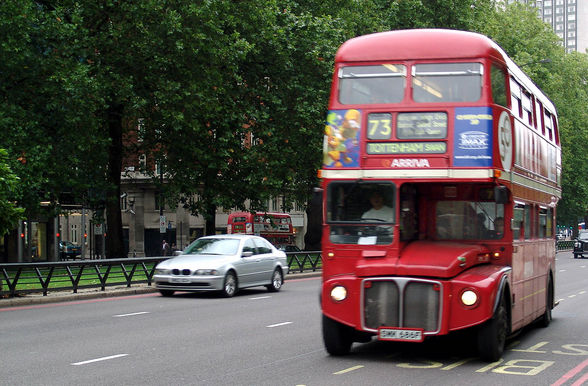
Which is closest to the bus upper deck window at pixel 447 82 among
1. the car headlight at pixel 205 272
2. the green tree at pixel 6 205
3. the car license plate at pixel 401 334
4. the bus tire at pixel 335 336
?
the car license plate at pixel 401 334

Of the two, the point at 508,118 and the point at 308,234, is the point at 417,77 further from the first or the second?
the point at 308,234

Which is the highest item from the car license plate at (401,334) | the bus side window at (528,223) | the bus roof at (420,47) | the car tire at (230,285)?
the bus roof at (420,47)

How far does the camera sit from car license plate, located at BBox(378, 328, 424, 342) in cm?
999

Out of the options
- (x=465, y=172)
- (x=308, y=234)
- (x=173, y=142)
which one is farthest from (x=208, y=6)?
(x=465, y=172)

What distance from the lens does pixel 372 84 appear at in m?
11.1

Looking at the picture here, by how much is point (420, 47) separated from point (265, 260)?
13.5 m

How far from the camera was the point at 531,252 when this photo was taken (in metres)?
13.2

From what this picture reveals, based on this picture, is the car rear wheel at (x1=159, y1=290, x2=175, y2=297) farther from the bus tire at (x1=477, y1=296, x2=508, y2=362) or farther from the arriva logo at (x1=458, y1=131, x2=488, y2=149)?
the arriva logo at (x1=458, y1=131, x2=488, y2=149)

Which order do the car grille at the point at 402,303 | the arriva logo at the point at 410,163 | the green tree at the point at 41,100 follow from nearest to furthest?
the car grille at the point at 402,303, the arriva logo at the point at 410,163, the green tree at the point at 41,100

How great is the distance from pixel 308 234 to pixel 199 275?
30.3m

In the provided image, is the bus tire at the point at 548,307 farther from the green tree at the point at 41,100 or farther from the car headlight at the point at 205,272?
the green tree at the point at 41,100

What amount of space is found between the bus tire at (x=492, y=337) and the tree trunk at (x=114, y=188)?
26.0 m

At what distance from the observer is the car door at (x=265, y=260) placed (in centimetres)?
2372

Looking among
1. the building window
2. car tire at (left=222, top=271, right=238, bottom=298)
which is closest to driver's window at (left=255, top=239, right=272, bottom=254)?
car tire at (left=222, top=271, right=238, bottom=298)
